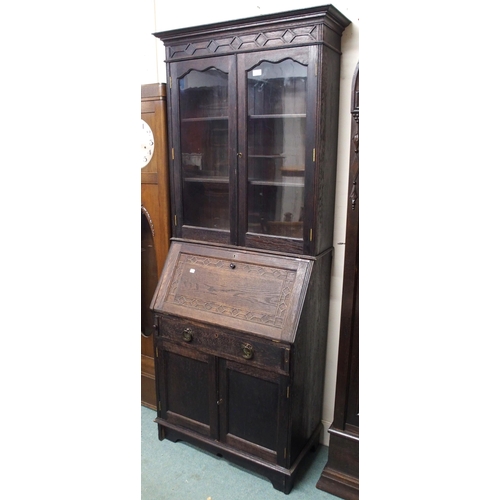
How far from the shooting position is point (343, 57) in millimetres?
1782

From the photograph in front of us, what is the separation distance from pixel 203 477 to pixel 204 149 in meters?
1.49

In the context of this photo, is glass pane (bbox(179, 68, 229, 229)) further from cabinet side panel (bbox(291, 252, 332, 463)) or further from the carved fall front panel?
cabinet side panel (bbox(291, 252, 332, 463))

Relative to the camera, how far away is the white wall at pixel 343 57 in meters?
1.76

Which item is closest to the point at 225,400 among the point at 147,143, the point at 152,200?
the point at 152,200

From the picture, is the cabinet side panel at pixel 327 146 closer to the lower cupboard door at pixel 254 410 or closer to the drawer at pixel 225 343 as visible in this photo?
the drawer at pixel 225 343

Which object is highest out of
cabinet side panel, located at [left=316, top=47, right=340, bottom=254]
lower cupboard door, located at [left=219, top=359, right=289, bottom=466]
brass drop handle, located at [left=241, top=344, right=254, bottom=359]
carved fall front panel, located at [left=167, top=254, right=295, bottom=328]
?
cabinet side panel, located at [left=316, top=47, right=340, bottom=254]

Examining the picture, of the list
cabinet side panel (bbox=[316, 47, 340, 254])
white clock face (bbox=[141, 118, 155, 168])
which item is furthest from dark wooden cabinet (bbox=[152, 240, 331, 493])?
white clock face (bbox=[141, 118, 155, 168])

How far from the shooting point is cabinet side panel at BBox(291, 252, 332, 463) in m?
1.77

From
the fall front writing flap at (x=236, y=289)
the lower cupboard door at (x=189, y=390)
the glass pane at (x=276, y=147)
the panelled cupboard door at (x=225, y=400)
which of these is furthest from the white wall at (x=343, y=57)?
the lower cupboard door at (x=189, y=390)

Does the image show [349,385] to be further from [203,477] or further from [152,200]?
[152,200]

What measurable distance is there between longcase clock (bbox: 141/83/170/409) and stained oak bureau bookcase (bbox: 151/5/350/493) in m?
0.07

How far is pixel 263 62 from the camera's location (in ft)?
5.71
